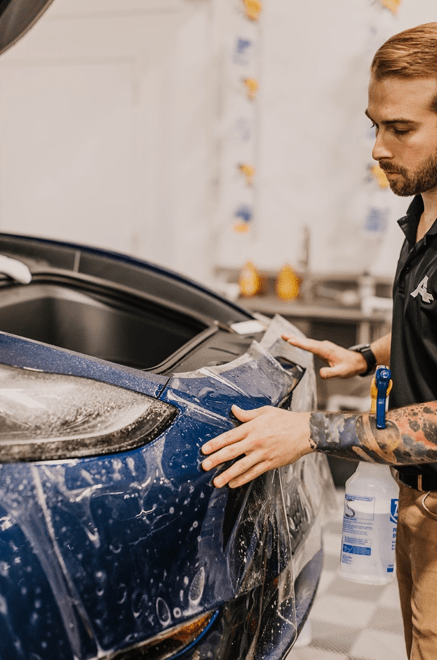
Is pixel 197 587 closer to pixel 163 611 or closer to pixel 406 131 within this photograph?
pixel 163 611

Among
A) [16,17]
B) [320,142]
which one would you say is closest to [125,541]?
[16,17]

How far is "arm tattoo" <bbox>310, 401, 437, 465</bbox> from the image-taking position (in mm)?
1166

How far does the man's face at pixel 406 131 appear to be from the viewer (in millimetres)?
1247

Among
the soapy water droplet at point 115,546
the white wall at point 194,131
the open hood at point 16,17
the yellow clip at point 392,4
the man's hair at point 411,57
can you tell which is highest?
the yellow clip at point 392,4

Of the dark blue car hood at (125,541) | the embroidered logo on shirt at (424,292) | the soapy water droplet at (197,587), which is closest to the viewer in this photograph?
the dark blue car hood at (125,541)

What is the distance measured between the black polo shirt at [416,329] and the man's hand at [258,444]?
0.84 feet

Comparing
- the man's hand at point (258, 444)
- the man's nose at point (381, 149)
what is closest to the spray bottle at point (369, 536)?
the man's hand at point (258, 444)

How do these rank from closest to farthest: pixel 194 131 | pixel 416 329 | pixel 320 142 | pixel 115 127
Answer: pixel 416 329
pixel 320 142
pixel 194 131
pixel 115 127

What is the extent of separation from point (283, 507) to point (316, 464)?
1.40 feet

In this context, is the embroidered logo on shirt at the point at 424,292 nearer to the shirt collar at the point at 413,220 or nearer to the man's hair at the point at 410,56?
the shirt collar at the point at 413,220

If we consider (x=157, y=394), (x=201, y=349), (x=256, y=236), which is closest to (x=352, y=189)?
(x=256, y=236)

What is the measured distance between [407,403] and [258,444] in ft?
1.22

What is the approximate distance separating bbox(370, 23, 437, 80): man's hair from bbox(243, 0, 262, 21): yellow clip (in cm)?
369

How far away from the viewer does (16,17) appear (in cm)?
160
